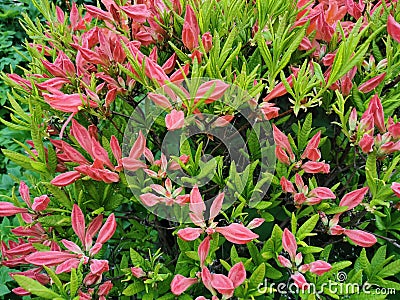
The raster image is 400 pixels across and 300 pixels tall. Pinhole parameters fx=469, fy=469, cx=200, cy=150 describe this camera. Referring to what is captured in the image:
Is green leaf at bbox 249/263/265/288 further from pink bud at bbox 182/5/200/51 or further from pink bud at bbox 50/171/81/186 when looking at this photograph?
pink bud at bbox 182/5/200/51

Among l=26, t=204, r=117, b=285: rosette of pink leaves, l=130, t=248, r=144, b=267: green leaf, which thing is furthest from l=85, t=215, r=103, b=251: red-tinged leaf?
l=130, t=248, r=144, b=267: green leaf

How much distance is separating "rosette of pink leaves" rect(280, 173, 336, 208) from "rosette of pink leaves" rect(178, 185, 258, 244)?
0.18 m

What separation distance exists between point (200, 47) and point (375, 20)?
1.98 ft

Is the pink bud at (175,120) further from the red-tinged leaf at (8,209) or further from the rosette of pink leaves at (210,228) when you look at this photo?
the red-tinged leaf at (8,209)

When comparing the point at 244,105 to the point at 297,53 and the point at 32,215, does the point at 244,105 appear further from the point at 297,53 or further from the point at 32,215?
the point at 32,215

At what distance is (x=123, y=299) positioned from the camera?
55.0 inches

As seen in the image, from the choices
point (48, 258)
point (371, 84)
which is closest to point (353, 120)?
point (371, 84)

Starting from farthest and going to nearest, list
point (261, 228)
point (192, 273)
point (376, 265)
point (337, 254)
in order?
point (337, 254) < point (261, 228) < point (376, 265) < point (192, 273)

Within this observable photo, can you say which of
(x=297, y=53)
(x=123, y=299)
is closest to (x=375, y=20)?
(x=297, y=53)

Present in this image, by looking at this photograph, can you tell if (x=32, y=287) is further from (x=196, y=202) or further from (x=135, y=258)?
(x=196, y=202)

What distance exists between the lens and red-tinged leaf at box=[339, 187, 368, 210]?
1.23 m

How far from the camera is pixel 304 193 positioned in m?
1.26

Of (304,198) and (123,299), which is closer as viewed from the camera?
(304,198)

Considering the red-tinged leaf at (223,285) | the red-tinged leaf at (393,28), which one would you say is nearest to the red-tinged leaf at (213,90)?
the red-tinged leaf at (223,285)
